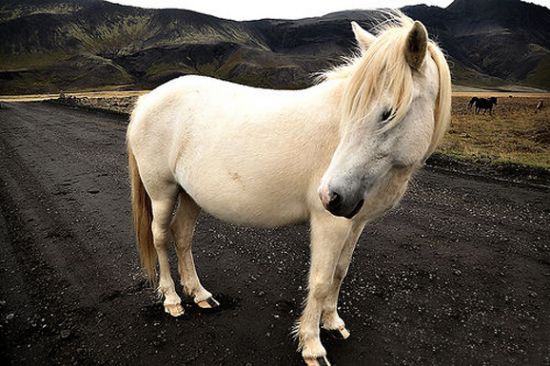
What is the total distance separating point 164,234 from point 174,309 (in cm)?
88

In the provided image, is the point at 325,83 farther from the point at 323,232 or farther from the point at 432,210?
the point at 432,210

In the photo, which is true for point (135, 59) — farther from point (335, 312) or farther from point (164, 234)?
point (335, 312)

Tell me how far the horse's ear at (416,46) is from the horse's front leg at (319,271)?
127cm

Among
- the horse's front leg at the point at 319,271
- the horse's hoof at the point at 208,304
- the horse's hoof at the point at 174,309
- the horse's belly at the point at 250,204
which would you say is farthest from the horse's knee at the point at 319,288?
the horse's hoof at the point at 174,309

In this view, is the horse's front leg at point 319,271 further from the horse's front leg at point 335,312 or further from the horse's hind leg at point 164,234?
the horse's hind leg at point 164,234

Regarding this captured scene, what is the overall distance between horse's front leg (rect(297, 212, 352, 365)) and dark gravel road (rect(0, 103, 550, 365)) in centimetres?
19

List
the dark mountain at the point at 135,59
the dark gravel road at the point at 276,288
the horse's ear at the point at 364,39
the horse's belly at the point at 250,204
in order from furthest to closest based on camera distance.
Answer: the dark mountain at the point at 135,59 < the dark gravel road at the point at 276,288 < the horse's belly at the point at 250,204 < the horse's ear at the point at 364,39

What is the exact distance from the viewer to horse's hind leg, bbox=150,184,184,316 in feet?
12.3

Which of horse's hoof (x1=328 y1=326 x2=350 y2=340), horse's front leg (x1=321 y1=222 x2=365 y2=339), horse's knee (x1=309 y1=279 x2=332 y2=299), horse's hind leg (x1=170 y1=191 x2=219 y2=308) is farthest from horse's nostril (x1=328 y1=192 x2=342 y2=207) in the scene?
horse's hind leg (x1=170 y1=191 x2=219 y2=308)

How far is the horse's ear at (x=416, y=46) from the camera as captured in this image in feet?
6.27

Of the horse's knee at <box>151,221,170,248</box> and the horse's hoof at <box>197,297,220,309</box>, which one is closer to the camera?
the horse's knee at <box>151,221,170,248</box>

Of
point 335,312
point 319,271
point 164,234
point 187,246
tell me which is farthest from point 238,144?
point 335,312

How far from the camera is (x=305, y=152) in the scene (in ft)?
8.93

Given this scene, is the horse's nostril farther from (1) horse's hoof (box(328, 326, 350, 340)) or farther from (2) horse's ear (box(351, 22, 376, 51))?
(1) horse's hoof (box(328, 326, 350, 340))
